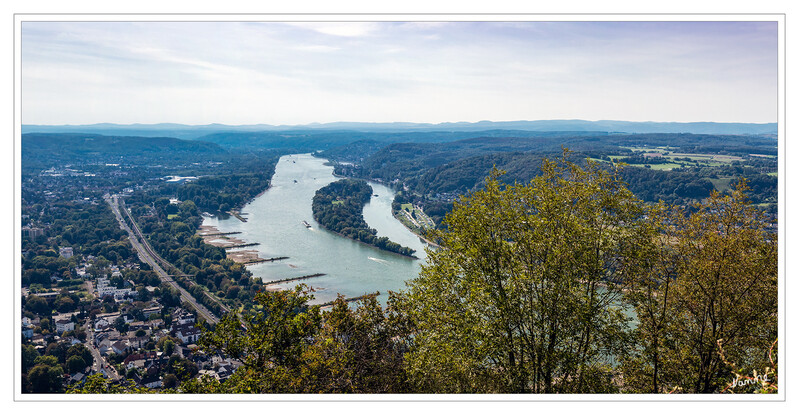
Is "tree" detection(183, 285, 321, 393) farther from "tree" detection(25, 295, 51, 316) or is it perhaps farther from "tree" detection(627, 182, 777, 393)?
"tree" detection(25, 295, 51, 316)

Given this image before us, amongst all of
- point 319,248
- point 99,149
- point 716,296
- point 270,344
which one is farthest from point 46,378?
point 99,149

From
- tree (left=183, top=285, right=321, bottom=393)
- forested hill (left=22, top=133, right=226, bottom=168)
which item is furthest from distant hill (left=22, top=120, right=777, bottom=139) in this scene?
tree (left=183, top=285, right=321, bottom=393)

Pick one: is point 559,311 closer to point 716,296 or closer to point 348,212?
point 716,296

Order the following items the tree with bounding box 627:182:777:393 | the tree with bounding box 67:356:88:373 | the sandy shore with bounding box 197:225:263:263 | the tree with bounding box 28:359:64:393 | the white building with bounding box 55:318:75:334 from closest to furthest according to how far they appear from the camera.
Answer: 1. the tree with bounding box 627:182:777:393
2. the tree with bounding box 28:359:64:393
3. the tree with bounding box 67:356:88:373
4. the white building with bounding box 55:318:75:334
5. the sandy shore with bounding box 197:225:263:263

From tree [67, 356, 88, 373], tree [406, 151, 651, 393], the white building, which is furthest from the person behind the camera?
the white building

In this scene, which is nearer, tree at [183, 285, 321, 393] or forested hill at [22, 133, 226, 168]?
tree at [183, 285, 321, 393]
